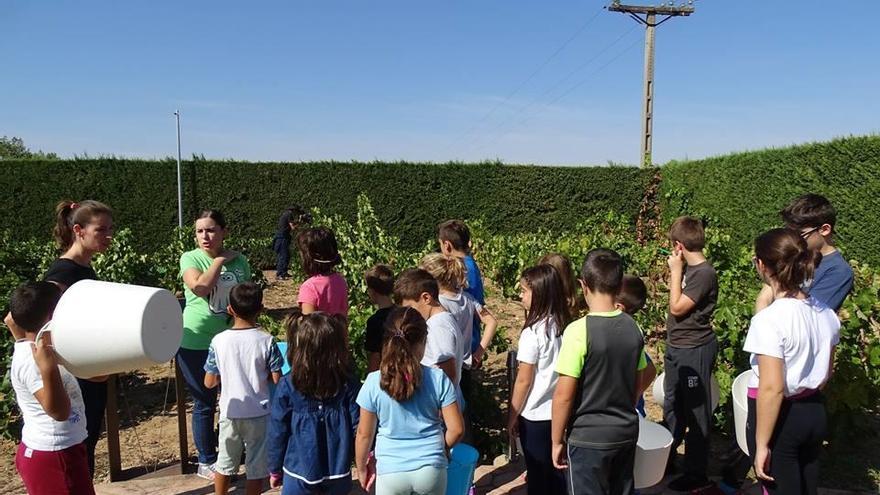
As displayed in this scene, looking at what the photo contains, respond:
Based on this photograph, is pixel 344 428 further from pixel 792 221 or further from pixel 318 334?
Result: pixel 792 221

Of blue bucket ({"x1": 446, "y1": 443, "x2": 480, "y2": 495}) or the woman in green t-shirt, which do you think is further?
the woman in green t-shirt

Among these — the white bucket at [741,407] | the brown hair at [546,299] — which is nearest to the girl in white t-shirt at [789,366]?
the white bucket at [741,407]

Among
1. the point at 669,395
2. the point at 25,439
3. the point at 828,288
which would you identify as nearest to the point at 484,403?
the point at 669,395

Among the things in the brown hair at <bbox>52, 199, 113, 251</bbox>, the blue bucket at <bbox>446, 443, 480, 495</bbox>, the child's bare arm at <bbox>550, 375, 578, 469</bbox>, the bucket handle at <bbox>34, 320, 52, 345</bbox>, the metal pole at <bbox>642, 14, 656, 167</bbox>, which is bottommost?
the blue bucket at <bbox>446, 443, 480, 495</bbox>

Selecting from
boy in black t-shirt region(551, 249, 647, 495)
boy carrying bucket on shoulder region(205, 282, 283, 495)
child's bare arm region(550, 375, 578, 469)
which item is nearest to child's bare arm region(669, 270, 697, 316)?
boy in black t-shirt region(551, 249, 647, 495)

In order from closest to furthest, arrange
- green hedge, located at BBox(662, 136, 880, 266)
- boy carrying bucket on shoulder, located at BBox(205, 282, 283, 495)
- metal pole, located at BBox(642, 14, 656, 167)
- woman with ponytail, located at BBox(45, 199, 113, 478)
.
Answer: woman with ponytail, located at BBox(45, 199, 113, 478), boy carrying bucket on shoulder, located at BBox(205, 282, 283, 495), green hedge, located at BBox(662, 136, 880, 266), metal pole, located at BBox(642, 14, 656, 167)

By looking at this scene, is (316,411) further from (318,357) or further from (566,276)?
(566,276)

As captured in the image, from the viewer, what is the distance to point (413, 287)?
275 centimetres

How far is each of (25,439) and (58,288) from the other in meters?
0.57

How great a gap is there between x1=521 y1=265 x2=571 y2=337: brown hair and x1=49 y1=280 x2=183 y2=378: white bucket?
154 cm

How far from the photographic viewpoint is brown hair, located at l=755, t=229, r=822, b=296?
225cm

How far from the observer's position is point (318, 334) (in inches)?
93.5

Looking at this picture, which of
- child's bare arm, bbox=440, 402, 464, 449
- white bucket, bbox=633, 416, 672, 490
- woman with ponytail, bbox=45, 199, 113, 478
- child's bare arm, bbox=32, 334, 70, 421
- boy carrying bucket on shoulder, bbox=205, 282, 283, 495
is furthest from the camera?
boy carrying bucket on shoulder, bbox=205, 282, 283, 495

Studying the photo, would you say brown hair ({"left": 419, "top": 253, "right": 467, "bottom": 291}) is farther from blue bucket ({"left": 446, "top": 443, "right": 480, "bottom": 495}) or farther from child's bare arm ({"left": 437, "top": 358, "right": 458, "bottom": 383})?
blue bucket ({"left": 446, "top": 443, "right": 480, "bottom": 495})
